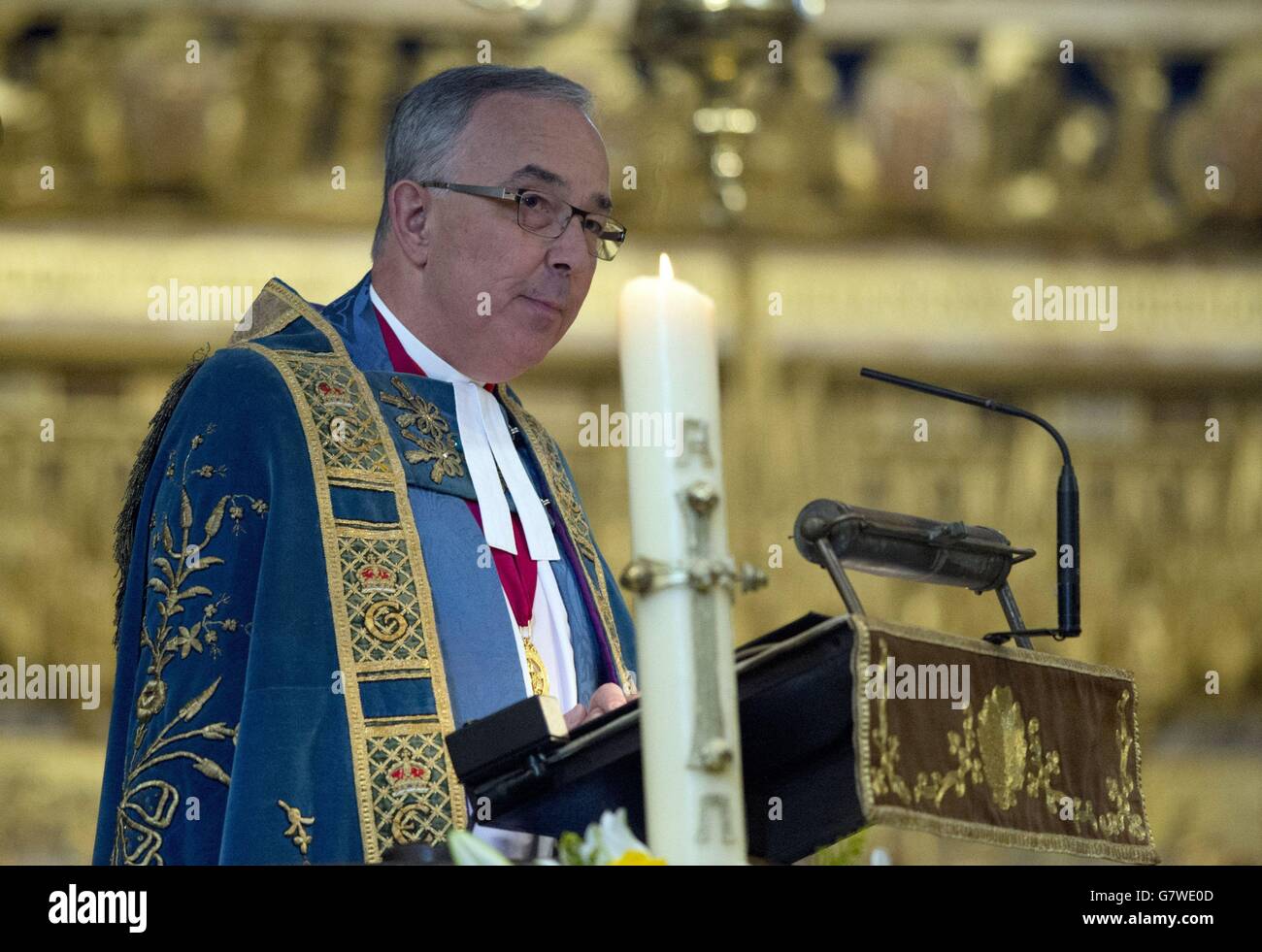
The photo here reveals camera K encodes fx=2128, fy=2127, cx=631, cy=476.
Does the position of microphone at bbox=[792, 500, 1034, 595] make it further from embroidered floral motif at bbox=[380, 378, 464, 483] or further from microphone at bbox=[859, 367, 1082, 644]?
embroidered floral motif at bbox=[380, 378, 464, 483]

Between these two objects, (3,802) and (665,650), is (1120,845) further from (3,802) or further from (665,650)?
(3,802)

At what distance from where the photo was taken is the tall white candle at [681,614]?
159 centimetres

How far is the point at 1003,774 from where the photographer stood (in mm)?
2004

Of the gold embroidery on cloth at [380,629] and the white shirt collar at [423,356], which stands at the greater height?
the white shirt collar at [423,356]

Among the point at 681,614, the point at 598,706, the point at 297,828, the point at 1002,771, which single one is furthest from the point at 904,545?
the point at 297,828

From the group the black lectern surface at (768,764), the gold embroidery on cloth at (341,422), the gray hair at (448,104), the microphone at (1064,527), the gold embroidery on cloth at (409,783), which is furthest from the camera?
the gray hair at (448,104)

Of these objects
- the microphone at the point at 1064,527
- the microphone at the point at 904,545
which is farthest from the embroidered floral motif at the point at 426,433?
the microphone at the point at 904,545

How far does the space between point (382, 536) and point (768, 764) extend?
2.90ft

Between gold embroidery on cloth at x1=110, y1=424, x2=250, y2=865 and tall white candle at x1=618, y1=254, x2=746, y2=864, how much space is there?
1.05 m

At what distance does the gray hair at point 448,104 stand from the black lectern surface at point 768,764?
1.25 m

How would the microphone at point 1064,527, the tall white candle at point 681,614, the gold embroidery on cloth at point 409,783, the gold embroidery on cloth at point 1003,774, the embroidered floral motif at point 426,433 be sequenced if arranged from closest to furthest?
1. the tall white candle at point 681,614
2. the gold embroidery on cloth at point 1003,774
3. the microphone at point 1064,527
4. the gold embroidery on cloth at point 409,783
5. the embroidered floral motif at point 426,433

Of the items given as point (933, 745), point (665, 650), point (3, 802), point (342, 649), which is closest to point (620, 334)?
point (665, 650)

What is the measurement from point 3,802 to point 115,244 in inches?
63.9

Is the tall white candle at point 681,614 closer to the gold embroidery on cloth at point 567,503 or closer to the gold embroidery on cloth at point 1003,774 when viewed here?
the gold embroidery on cloth at point 1003,774
